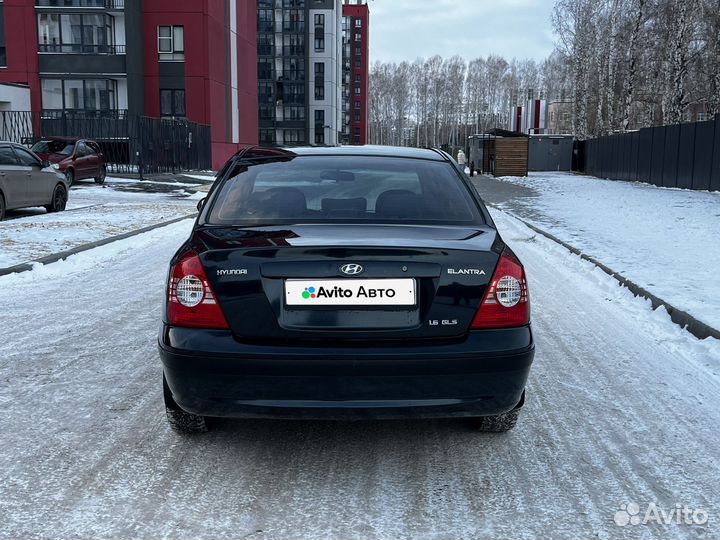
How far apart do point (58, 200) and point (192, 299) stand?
1382cm

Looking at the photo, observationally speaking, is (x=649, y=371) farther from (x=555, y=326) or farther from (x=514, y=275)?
(x=514, y=275)

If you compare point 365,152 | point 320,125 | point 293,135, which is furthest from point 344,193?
point 293,135

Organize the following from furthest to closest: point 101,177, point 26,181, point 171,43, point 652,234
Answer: point 171,43 < point 101,177 < point 26,181 < point 652,234

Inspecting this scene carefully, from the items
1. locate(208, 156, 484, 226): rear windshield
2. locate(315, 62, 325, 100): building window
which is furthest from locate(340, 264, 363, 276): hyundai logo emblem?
locate(315, 62, 325, 100): building window

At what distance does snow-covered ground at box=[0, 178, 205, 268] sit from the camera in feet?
33.7

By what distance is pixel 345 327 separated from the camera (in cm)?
295

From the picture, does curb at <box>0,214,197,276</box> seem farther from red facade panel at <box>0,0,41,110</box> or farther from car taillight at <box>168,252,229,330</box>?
red facade panel at <box>0,0,41,110</box>

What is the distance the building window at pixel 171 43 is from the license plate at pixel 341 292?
130 ft

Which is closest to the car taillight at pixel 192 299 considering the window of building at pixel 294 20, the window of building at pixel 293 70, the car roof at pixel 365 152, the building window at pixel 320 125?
the car roof at pixel 365 152

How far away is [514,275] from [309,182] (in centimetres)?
133

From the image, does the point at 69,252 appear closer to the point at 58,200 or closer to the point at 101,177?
the point at 58,200

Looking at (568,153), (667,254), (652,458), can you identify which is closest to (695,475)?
(652,458)

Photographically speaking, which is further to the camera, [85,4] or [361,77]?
[361,77]

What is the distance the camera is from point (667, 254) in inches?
388
